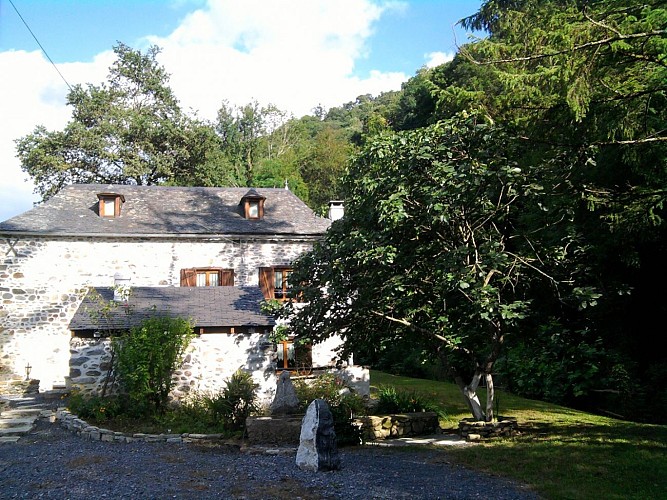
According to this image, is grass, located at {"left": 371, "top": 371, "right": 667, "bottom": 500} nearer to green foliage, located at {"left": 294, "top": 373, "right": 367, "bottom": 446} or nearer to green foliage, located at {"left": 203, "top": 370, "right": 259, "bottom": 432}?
green foliage, located at {"left": 294, "top": 373, "right": 367, "bottom": 446}

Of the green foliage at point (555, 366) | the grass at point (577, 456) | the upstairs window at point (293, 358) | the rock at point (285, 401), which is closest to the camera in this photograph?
the grass at point (577, 456)

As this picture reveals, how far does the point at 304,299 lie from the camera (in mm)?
11648

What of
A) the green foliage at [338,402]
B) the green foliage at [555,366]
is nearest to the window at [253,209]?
the green foliage at [338,402]

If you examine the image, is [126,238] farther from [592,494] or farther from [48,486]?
[592,494]

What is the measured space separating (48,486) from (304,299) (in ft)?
18.6

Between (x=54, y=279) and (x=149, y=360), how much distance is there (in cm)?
833

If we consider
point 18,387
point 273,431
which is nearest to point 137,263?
point 18,387

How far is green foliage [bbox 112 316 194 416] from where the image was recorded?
1162cm

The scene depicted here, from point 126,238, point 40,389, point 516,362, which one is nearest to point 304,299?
point 516,362

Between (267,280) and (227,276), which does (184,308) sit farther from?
(267,280)

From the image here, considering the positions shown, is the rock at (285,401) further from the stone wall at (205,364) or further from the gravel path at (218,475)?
the stone wall at (205,364)

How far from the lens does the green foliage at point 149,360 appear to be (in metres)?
11.6

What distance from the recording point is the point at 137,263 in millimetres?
18688

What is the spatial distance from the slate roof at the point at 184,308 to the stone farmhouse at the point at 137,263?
0.05 meters
